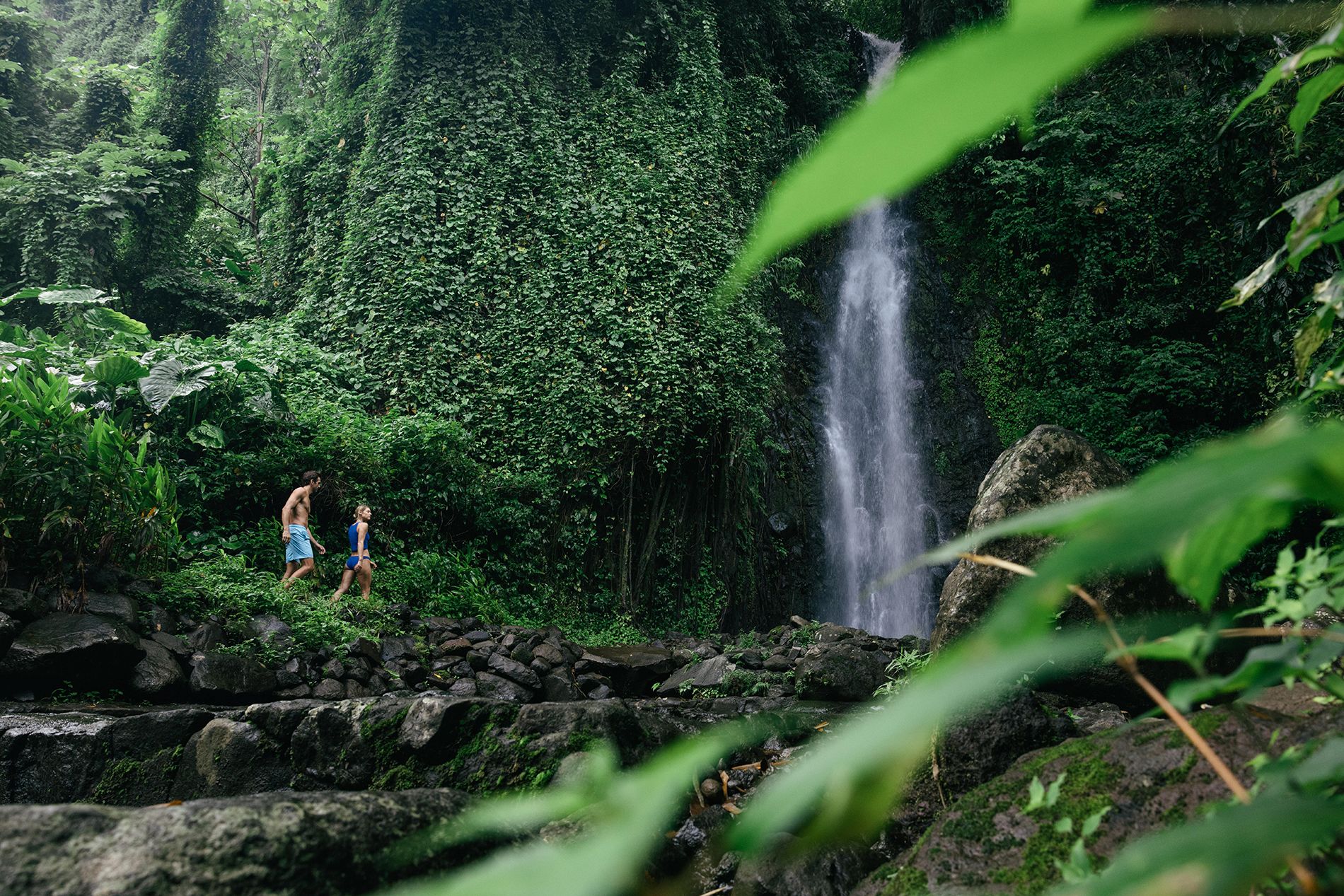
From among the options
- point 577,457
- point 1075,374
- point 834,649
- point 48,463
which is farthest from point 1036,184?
point 48,463

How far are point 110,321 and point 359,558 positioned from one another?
405cm

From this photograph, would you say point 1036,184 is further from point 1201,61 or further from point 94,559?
point 94,559

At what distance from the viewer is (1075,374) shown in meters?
11.8

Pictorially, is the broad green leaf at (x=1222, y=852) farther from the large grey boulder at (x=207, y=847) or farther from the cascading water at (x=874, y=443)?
the cascading water at (x=874, y=443)

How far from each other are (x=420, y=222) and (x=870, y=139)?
1012 centimetres

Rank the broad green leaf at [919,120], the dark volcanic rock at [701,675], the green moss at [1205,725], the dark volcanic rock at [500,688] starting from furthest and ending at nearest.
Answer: the dark volcanic rock at [701,675]
the dark volcanic rock at [500,688]
the green moss at [1205,725]
the broad green leaf at [919,120]

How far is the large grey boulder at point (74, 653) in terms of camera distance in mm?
3918

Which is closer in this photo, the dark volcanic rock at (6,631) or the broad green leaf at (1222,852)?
the broad green leaf at (1222,852)

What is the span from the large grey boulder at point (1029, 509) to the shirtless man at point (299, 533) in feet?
17.1

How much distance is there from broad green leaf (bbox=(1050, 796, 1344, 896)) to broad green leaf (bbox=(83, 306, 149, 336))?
9.69m

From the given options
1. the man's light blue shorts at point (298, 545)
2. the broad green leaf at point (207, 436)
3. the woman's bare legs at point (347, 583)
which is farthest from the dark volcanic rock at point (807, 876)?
the broad green leaf at point (207, 436)

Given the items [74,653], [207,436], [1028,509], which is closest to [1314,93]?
[1028,509]

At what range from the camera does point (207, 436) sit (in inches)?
275

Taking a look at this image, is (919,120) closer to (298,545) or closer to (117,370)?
(298,545)
